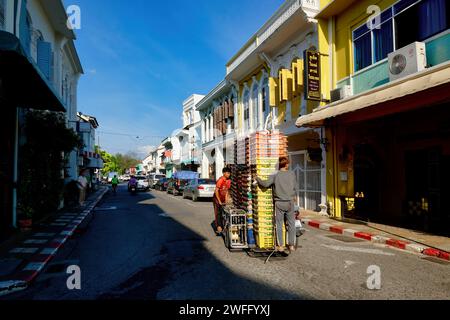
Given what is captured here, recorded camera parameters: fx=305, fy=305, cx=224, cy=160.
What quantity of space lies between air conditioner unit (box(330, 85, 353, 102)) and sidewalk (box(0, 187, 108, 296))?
10144 mm

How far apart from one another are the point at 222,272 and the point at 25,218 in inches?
279

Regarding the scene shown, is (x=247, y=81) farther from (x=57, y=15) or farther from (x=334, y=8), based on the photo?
(x=57, y=15)

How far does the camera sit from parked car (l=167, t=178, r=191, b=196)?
2414 centimetres

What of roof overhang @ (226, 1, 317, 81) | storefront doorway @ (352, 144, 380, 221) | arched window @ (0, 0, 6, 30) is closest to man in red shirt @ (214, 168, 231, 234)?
storefront doorway @ (352, 144, 380, 221)

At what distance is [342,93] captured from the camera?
11.3 m

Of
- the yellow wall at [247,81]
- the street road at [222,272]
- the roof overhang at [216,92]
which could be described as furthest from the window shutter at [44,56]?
the roof overhang at [216,92]

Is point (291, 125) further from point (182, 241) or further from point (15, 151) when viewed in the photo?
point (15, 151)

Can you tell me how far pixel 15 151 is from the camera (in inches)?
357

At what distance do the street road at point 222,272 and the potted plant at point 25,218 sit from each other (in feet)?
6.38

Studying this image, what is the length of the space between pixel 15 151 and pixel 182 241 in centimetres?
581

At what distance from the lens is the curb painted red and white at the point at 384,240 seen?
6.60m

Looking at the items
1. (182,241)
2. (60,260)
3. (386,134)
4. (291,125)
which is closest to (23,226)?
(60,260)

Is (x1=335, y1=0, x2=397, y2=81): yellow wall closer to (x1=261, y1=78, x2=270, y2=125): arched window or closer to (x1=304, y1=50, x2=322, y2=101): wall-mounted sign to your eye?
(x1=304, y1=50, x2=322, y2=101): wall-mounted sign

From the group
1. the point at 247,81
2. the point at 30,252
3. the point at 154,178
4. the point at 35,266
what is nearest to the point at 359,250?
the point at 35,266
